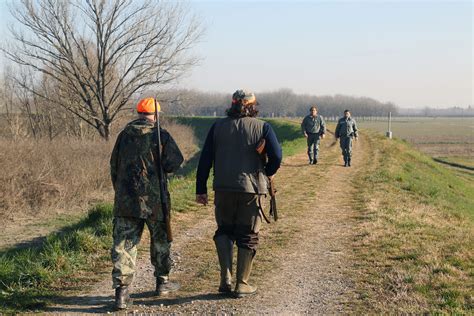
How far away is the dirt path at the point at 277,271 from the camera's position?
500 cm

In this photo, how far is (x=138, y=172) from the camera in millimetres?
5051

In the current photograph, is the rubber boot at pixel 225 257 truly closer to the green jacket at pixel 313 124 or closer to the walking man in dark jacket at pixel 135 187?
the walking man in dark jacket at pixel 135 187

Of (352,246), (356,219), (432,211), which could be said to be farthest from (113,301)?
(432,211)

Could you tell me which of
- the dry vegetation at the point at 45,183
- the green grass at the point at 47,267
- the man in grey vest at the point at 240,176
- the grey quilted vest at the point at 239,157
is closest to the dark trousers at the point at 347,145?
the dry vegetation at the point at 45,183

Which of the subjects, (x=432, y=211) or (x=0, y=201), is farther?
(x=0, y=201)

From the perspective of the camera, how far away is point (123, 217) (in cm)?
505

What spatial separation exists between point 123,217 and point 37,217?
11.2m

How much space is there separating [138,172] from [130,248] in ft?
2.61

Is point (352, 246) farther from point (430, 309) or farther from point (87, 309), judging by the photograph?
point (87, 309)

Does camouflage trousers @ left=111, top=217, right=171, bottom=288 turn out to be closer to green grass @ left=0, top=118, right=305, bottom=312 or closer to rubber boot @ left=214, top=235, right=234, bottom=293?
rubber boot @ left=214, top=235, right=234, bottom=293

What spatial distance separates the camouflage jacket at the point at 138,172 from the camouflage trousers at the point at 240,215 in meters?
0.64

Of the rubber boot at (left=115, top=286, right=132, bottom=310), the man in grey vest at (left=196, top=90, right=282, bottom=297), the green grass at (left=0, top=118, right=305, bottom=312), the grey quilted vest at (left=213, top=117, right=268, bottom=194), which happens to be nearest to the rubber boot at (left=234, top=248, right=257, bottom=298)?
the man in grey vest at (left=196, top=90, right=282, bottom=297)

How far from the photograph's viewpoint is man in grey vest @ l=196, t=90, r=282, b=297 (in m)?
5.02

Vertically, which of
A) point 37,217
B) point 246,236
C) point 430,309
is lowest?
point 37,217
